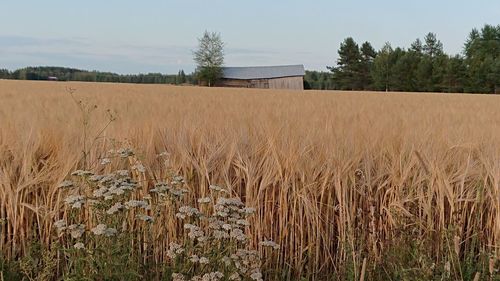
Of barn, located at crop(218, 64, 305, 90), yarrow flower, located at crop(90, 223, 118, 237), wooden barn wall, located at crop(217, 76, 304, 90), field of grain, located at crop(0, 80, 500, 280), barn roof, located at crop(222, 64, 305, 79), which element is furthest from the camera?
barn roof, located at crop(222, 64, 305, 79)

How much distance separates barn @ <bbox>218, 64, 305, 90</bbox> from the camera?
53625 mm

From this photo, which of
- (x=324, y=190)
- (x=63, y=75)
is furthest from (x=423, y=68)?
(x=324, y=190)

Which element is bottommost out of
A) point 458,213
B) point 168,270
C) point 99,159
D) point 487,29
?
point 168,270

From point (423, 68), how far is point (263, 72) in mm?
19663

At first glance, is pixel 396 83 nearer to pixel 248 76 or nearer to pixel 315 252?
pixel 248 76

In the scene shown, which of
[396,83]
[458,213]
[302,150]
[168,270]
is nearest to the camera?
[168,270]

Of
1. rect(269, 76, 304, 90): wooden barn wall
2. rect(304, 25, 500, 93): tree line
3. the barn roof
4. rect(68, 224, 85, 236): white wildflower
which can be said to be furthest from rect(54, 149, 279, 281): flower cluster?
the barn roof

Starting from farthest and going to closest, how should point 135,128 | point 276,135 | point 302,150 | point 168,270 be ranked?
point 135,128, point 276,135, point 302,150, point 168,270

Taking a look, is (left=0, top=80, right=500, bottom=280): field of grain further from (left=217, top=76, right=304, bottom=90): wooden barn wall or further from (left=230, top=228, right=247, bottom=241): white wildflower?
(left=217, top=76, right=304, bottom=90): wooden barn wall

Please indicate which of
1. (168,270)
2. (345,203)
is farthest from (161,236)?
(345,203)

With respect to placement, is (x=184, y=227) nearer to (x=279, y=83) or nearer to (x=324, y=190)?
(x=324, y=190)

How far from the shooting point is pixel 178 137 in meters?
2.36

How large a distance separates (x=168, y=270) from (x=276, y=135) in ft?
3.05

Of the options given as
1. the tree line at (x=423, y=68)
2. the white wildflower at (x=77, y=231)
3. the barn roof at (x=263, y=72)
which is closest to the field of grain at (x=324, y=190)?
the white wildflower at (x=77, y=231)
